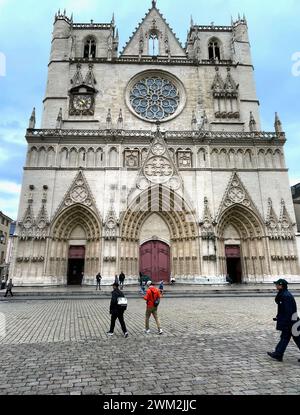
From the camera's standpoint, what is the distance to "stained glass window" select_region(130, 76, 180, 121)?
93.6ft

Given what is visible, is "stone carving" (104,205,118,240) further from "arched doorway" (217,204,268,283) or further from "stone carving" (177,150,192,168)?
"arched doorway" (217,204,268,283)

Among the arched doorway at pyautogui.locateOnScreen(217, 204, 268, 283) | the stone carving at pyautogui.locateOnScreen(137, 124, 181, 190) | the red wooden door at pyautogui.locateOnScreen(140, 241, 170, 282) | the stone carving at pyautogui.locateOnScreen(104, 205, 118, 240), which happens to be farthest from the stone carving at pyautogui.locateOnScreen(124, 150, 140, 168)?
the arched doorway at pyautogui.locateOnScreen(217, 204, 268, 283)

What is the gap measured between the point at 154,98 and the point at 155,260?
17.7m

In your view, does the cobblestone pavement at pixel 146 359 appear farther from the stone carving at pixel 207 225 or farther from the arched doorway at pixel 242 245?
the arched doorway at pixel 242 245

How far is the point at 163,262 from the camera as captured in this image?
24.1 metres

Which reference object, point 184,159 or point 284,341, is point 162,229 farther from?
point 284,341

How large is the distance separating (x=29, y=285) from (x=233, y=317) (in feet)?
57.7

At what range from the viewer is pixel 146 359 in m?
4.90

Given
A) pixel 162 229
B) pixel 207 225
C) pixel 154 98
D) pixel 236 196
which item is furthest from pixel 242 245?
pixel 154 98

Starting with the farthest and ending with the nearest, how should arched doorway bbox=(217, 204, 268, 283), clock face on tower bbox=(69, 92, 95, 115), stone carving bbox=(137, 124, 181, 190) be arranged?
1. clock face on tower bbox=(69, 92, 95, 115)
2. stone carving bbox=(137, 124, 181, 190)
3. arched doorway bbox=(217, 204, 268, 283)

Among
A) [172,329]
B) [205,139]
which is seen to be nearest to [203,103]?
[205,139]

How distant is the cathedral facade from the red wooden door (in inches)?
3.6

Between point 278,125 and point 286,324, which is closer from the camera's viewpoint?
point 286,324
